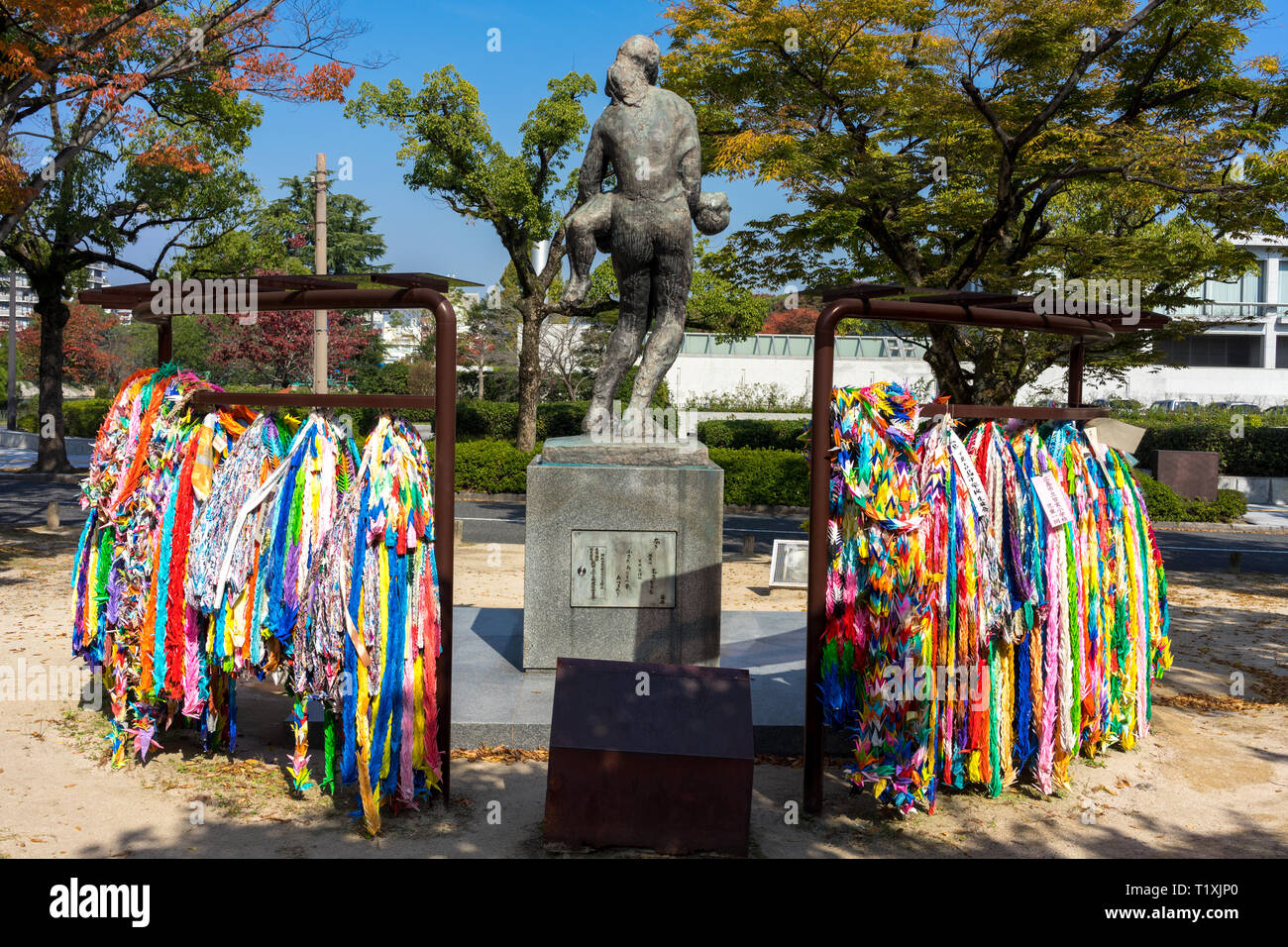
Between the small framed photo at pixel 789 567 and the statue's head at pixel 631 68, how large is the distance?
5.81 metres

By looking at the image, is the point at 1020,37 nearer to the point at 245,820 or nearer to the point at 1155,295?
the point at 1155,295

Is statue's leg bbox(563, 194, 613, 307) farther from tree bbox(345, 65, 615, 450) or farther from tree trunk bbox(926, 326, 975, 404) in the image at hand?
tree bbox(345, 65, 615, 450)

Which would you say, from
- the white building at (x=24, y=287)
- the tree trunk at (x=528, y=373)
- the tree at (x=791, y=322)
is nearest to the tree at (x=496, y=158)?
the tree trunk at (x=528, y=373)

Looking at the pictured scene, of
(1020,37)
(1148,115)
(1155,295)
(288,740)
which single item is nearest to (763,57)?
(1020,37)

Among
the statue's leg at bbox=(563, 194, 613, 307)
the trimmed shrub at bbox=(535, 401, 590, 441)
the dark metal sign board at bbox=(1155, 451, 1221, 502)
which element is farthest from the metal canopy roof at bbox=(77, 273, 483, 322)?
the trimmed shrub at bbox=(535, 401, 590, 441)

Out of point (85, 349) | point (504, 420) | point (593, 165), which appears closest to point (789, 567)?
point (593, 165)

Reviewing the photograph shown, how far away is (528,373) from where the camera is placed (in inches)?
861

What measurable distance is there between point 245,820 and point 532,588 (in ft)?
6.91

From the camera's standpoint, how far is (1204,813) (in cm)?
490

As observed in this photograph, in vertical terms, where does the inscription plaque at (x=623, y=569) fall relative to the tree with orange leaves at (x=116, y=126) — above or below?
below

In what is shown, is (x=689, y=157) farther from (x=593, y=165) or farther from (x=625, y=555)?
(x=625, y=555)

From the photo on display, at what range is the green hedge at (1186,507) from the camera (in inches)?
713

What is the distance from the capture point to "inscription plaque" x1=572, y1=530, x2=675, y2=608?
19.8ft

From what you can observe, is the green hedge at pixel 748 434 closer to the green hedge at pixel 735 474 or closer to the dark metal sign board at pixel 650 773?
the green hedge at pixel 735 474
